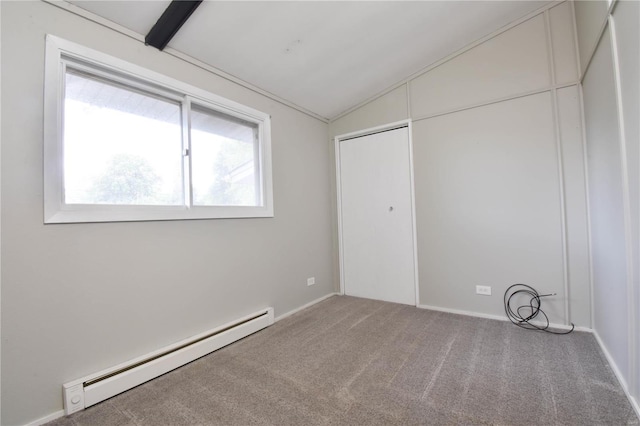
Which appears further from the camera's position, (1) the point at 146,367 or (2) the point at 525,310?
(2) the point at 525,310

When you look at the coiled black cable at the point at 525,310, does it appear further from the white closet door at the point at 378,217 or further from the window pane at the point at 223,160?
the window pane at the point at 223,160

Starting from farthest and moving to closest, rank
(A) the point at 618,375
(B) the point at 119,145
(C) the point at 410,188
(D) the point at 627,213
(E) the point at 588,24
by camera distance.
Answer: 1. (C) the point at 410,188
2. (E) the point at 588,24
3. (B) the point at 119,145
4. (A) the point at 618,375
5. (D) the point at 627,213

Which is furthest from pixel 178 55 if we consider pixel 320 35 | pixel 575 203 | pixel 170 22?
pixel 575 203

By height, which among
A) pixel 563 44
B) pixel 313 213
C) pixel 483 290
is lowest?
pixel 483 290

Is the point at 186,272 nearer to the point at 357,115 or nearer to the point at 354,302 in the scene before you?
the point at 354,302

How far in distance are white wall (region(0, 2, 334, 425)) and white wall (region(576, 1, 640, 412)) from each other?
107 inches

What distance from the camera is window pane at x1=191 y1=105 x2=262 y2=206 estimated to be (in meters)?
2.45

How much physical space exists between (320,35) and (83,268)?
2.54 m

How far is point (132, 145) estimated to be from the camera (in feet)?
6.71

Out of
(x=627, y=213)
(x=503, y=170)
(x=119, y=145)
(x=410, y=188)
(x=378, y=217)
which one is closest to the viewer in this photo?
(x=627, y=213)

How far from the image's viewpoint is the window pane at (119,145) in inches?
70.1

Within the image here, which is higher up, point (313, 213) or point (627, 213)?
point (313, 213)

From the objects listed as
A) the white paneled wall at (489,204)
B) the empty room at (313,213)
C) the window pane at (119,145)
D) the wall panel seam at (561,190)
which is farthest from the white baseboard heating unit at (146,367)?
the wall panel seam at (561,190)

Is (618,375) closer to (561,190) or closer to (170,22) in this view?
(561,190)
